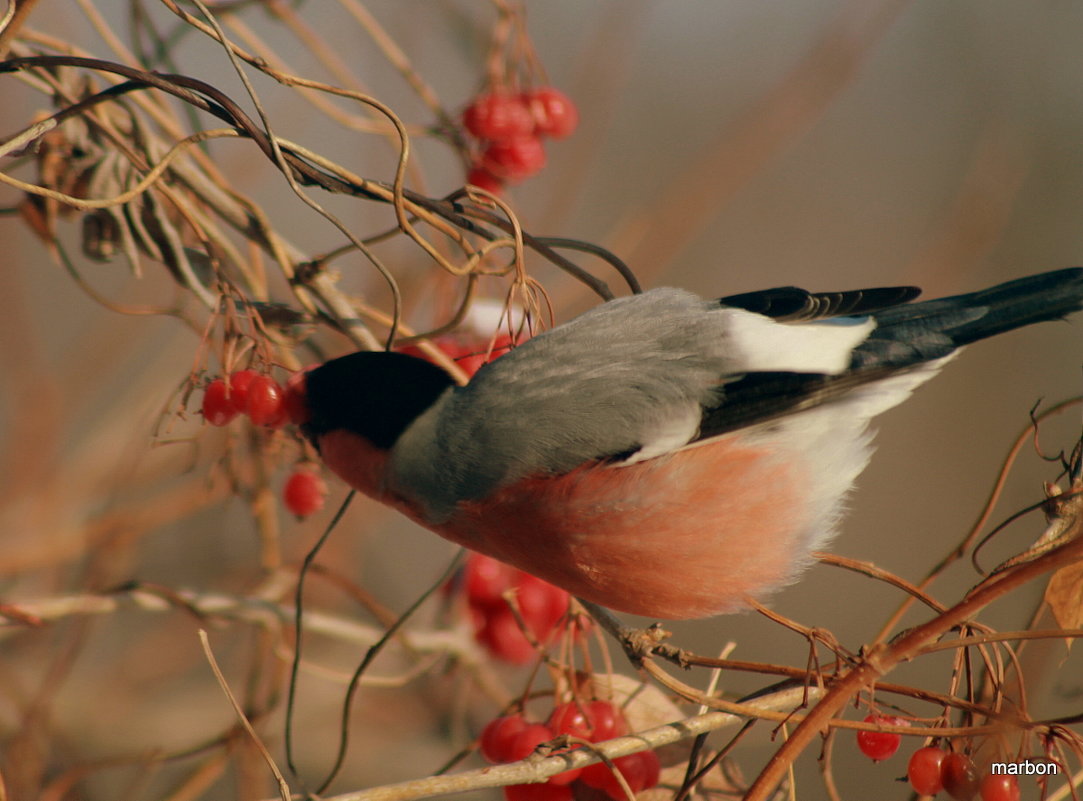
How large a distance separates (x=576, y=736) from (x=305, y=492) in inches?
19.4

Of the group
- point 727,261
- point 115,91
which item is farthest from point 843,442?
point 727,261

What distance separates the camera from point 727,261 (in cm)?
360

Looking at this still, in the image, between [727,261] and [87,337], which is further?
[727,261]

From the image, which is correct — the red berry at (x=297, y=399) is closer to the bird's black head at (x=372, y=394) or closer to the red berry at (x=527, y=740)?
the bird's black head at (x=372, y=394)

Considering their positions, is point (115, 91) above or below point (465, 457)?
above

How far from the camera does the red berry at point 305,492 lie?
121cm

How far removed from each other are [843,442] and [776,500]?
13 cm

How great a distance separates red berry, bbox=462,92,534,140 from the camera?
1312 mm

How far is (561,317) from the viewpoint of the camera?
2020 mm

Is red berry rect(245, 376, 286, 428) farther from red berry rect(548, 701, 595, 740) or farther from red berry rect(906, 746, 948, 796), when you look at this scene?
red berry rect(906, 746, 948, 796)

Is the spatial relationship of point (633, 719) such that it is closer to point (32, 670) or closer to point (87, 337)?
point (32, 670)

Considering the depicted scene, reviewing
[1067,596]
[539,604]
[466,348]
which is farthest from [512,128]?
[1067,596]

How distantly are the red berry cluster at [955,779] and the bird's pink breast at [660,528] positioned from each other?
0.87ft

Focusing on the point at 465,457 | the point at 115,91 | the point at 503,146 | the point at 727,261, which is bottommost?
the point at 465,457
